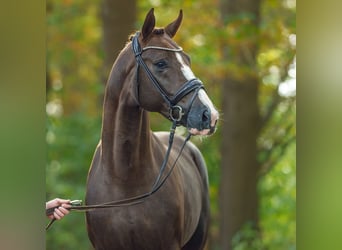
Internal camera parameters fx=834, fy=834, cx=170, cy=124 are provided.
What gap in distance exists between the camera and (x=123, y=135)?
4988 mm

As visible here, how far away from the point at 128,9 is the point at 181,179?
4.88 meters

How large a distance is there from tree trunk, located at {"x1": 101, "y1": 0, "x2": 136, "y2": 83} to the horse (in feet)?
15.9

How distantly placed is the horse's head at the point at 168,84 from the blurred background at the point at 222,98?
164 inches

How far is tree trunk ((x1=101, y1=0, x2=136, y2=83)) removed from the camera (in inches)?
398

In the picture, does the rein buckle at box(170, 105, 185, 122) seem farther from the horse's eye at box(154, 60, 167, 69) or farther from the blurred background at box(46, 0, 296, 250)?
the blurred background at box(46, 0, 296, 250)

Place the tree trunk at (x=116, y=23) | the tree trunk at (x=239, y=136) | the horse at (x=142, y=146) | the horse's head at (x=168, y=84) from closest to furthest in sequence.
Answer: the horse's head at (x=168, y=84) < the horse at (x=142, y=146) < the tree trunk at (x=116, y=23) < the tree trunk at (x=239, y=136)

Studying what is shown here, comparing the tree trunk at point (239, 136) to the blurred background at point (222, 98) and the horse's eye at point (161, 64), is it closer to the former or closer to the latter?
the blurred background at point (222, 98)

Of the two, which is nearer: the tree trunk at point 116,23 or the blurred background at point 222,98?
the tree trunk at point 116,23

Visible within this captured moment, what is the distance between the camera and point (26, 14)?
2705 millimetres

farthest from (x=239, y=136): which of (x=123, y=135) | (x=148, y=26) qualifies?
(x=148, y=26)

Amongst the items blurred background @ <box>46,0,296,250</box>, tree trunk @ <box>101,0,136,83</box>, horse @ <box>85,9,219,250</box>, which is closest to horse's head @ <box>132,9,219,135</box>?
horse @ <box>85,9,219,250</box>

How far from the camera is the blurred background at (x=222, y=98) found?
10977 millimetres

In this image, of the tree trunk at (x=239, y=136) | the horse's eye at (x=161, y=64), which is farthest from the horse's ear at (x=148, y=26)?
the tree trunk at (x=239, y=136)

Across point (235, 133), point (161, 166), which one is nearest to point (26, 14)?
point (161, 166)
